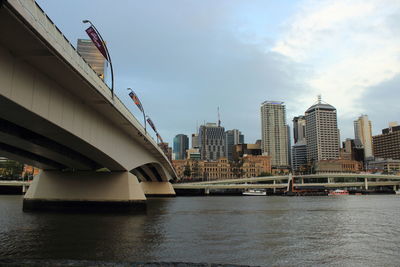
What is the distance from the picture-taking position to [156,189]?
291 ft

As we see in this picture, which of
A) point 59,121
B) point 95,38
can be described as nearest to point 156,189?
point 95,38

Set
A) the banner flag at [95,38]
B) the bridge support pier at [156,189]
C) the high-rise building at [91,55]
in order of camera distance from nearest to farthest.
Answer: the banner flag at [95,38], the high-rise building at [91,55], the bridge support pier at [156,189]

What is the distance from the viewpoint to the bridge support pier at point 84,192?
3809 cm

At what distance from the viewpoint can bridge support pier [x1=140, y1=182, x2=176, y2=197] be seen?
87.4 metres

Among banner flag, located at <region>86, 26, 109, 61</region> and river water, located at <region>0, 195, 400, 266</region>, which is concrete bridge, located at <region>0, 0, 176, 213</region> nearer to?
banner flag, located at <region>86, 26, 109, 61</region>

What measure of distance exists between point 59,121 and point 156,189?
2689 inches

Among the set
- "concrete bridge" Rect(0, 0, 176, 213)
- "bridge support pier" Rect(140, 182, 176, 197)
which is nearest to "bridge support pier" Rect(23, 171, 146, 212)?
"concrete bridge" Rect(0, 0, 176, 213)

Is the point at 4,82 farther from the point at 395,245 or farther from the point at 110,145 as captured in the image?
the point at 395,245

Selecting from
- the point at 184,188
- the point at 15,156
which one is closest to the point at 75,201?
the point at 15,156

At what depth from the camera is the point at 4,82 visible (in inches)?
637

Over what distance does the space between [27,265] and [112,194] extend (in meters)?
27.0

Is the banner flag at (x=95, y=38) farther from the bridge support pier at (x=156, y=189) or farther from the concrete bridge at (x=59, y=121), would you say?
A: the bridge support pier at (x=156, y=189)

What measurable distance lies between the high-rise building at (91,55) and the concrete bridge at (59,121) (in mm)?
39386

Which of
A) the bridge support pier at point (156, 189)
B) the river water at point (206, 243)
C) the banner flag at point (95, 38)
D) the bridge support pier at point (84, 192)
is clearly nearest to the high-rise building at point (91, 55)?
the bridge support pier at point (156, 189)
